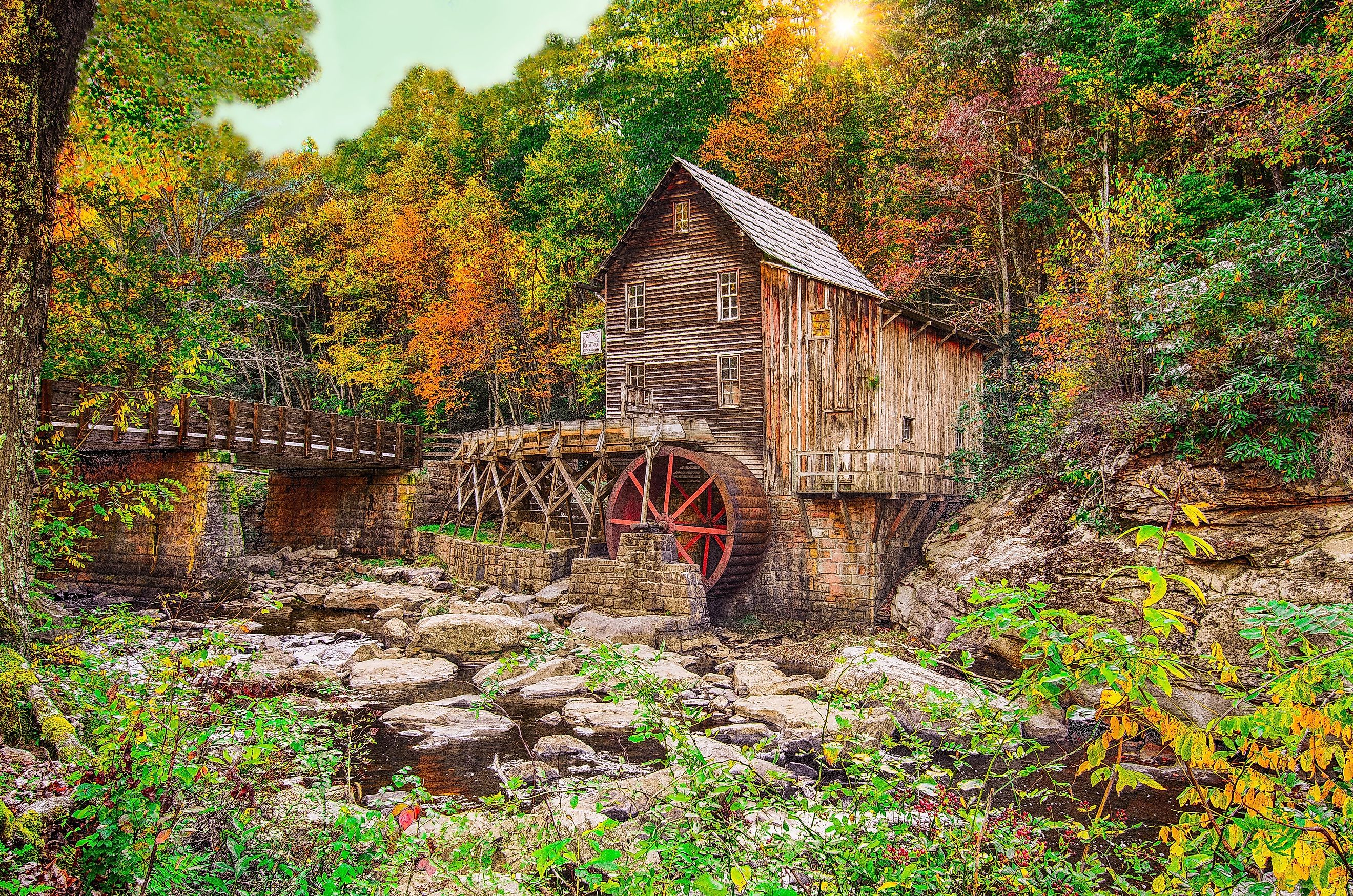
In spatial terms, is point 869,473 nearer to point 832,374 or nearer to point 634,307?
point 832,374

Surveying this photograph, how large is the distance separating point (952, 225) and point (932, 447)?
Result: 6.17 m

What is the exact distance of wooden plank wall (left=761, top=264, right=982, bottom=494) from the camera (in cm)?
1656

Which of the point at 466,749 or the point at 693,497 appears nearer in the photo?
the point at 466,749

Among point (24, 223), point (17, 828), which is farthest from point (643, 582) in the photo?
point (17, 828)

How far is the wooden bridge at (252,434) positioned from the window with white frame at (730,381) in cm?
1028

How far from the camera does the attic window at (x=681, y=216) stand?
18.9m

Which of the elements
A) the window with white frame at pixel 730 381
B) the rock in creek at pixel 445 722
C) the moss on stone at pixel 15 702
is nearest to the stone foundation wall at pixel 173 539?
the rock in creek at pixel 445 722

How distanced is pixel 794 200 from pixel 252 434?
17066mm

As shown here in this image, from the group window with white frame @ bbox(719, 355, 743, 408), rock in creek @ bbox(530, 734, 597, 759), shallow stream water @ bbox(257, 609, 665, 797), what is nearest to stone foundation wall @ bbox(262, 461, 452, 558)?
window with white frame @ bbox(719, 355, 743, 408)

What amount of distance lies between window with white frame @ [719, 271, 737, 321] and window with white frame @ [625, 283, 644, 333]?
2238 millimetres

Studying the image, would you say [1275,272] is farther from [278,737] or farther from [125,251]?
[125,251]

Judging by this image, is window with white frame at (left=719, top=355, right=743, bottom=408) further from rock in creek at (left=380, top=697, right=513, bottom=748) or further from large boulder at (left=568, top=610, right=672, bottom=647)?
rock in creek at (left=380, top=697, right=513, bottom=748)

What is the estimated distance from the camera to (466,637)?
43.1ft

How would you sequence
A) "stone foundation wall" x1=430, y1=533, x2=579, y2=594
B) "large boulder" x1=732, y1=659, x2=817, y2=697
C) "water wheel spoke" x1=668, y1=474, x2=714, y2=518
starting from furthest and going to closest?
1. "stone foundation wall" x1=430, y1=533, x2=579, y2=594
2. "water wheel spoke" x1=668, y1=474, x2=714, y2=518
3. "large boulder" x1=732, y1=659, x2=817, y2=697
